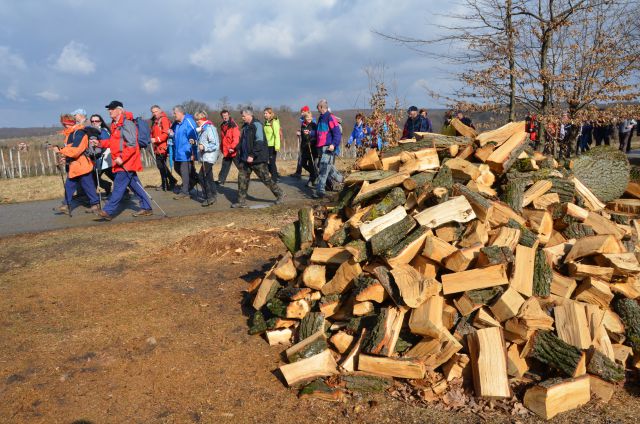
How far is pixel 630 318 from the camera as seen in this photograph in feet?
12.0

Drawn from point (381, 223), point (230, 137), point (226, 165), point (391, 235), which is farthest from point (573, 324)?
point (226, 165)

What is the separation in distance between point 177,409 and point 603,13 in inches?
356

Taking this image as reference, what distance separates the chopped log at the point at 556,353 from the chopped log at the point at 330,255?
1510mm

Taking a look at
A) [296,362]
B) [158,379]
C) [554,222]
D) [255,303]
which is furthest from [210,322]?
[554,222]

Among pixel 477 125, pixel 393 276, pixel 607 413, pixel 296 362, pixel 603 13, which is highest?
pixel 603 13

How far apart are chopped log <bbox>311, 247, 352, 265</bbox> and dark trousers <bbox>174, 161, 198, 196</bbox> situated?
276 inches

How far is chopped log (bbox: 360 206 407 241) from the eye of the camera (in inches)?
153

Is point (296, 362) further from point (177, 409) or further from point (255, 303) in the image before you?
point (255, 303)

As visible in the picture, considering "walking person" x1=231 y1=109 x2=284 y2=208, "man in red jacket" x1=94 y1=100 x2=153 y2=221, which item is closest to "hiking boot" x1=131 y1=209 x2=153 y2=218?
"man in red jacket" x1=94 y1=100 x2=153 y2=221

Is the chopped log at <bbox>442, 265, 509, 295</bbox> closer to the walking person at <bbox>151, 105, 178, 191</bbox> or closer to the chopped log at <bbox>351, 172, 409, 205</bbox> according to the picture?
the chopped log at <bbox>351, 172, 409, 205</bbox>

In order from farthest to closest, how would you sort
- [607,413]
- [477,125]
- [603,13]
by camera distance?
[477,125] < [603,13] < [607,413]

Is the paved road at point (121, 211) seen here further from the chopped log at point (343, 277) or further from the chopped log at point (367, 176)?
the chopped log at point (343, 277)

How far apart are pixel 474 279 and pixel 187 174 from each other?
26.8 ft

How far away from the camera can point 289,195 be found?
11.0m
